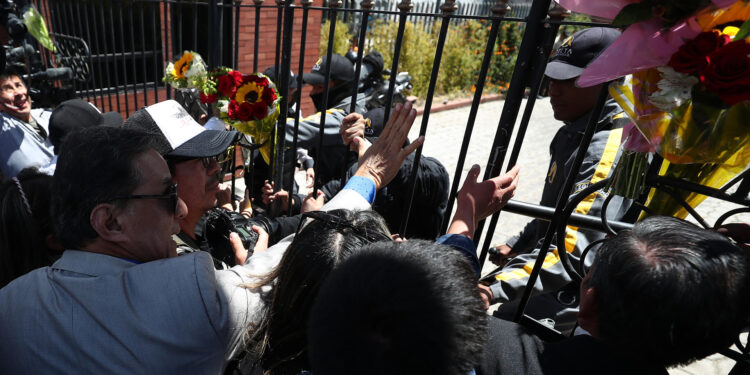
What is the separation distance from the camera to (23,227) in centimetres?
143

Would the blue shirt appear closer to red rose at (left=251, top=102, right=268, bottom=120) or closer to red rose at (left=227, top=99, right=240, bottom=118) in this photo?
red rose at (left=227, top=99, right=240, bottom=118)

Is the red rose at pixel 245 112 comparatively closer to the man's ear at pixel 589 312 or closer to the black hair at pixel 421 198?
the black hair at pixel 421 198

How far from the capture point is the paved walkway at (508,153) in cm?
507

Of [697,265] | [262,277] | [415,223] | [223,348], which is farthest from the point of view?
[415,223]

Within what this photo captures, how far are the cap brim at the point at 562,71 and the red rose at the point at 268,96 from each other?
129 centimetres

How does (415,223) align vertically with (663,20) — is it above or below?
below

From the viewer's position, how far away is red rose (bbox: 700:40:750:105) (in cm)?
98

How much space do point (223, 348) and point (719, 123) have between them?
130 cm

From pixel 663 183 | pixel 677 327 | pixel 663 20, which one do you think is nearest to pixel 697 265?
pixel 677 327

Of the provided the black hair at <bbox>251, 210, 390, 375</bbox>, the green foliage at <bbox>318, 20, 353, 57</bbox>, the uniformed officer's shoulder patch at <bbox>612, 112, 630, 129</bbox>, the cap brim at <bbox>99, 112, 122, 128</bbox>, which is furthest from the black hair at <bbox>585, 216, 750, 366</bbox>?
the green foliage at <bbox>318, 20, 353, 57</bbox>

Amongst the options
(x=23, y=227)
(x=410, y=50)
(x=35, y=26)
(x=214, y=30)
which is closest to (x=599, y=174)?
(x=23, y=227)

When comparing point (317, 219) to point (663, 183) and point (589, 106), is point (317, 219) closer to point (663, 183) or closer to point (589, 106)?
point (663, 183)

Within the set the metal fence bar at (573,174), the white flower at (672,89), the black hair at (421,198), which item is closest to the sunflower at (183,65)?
the black hair at (421,198)

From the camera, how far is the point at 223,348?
1.23m
